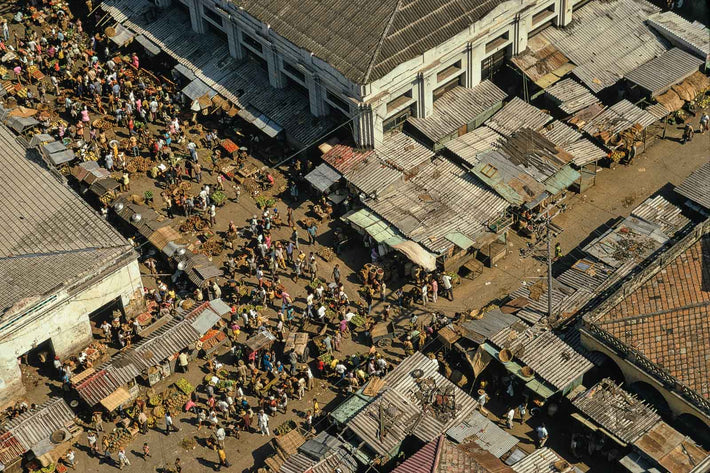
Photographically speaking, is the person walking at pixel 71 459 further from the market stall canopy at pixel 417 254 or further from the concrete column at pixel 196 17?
the concrete column at pixel 196 17

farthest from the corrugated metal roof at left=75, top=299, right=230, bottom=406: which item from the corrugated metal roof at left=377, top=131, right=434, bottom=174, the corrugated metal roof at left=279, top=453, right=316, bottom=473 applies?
the corrugated metal roof at left=377, top=131, right=434, bottom=174

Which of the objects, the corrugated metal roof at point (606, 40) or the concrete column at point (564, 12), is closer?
the corrugated metal roof at point (606, 40)

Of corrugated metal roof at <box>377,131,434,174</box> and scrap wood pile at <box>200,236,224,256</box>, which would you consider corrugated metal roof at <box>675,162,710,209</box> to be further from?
scrap wood pile at <box>200,236,224,256</box>

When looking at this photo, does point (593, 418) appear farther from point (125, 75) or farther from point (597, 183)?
point (125, 75)

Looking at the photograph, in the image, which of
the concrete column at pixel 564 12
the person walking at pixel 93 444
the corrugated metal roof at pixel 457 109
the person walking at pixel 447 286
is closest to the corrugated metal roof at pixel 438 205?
the person walking at pixel 447 286

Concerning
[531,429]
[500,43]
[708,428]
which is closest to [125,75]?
[500,43]

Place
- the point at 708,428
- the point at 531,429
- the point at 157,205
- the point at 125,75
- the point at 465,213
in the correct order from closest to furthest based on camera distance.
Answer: the point at 708,428 → the point at 531,429 → the point at 465,213 → the point at 157,205 → the point at 125,75
